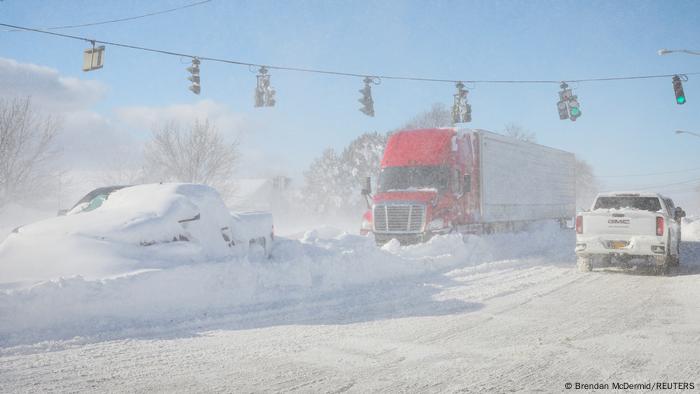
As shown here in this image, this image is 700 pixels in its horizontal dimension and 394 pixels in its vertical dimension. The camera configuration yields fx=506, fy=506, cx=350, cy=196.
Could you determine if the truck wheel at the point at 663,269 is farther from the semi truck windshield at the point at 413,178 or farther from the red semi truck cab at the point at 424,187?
the semi truck windshield at the point at 413,178

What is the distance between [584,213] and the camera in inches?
472

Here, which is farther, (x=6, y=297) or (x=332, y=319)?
(x=332, y=319)

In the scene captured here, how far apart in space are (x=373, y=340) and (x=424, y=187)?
10.6m

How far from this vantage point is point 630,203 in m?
12.9

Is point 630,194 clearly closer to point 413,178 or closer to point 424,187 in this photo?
point 424,187

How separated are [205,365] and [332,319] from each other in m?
2.32

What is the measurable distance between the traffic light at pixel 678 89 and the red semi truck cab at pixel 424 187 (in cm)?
936

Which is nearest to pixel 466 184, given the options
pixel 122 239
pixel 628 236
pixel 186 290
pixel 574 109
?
pixel 628 236

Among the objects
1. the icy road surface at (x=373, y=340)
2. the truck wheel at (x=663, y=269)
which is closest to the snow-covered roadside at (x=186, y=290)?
the icy road surface at (x=373, y=340)

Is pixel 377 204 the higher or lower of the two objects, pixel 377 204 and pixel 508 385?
the higher

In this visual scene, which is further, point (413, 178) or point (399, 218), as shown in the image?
point (413, 178)

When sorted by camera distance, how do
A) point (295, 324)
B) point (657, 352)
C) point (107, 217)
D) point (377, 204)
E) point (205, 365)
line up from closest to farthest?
point (205, 365) < point (657, 352) < point (295, 324) < point (107, 217) < point (377, 204)

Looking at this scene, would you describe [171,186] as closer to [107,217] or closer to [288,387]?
[107,217]

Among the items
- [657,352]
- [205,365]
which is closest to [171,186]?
[205,365]
